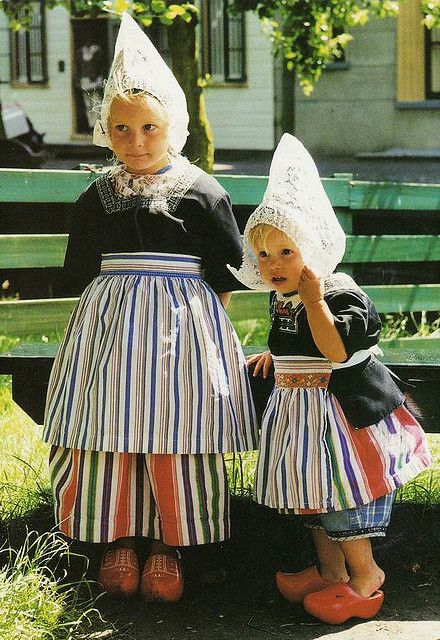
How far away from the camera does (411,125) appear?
18.8 m

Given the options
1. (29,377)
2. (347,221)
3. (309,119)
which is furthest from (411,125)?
(29,377)

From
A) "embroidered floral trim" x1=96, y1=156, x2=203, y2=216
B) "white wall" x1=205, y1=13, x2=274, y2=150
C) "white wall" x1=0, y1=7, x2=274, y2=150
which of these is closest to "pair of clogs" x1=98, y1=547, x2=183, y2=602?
"embroidered floral trim" x1=96, y1=156, x2=203, y2=216

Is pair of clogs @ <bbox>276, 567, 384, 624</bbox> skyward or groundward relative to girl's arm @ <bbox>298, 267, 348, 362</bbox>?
groundward

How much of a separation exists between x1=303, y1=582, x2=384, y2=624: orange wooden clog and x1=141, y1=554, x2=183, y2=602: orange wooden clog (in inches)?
16.3

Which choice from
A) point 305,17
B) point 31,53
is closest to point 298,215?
point 305,17

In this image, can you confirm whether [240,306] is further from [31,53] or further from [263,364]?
[31,53]


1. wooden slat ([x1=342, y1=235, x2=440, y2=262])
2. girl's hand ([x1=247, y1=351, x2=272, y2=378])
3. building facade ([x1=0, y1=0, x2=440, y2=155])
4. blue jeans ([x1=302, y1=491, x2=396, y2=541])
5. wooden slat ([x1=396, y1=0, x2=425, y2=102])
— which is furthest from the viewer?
building facade ([x1=0, y1=0, x2=440, y2=155])

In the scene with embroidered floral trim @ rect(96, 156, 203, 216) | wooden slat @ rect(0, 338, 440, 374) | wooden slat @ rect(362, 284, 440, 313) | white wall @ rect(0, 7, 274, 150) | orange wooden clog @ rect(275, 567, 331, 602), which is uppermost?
white wall @ rect(0, 7, 274, 150)

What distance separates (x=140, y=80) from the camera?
3414 millimetres

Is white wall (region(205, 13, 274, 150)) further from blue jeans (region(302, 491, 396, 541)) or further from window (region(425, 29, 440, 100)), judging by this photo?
blue jeans (region(302, 491, 396, 541))

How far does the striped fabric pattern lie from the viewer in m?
3.46

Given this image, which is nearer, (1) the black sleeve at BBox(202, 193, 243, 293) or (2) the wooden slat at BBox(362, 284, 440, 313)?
(1) the black sleeve at BBox(202, 193, 243, 293)

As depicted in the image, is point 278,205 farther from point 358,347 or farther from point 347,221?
point 347,221

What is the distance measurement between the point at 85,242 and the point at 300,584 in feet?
4.14
